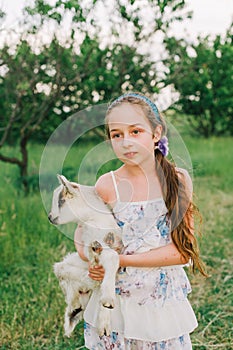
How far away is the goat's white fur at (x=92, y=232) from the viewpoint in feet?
6.57

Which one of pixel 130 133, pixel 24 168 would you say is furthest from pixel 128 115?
pixel 24 168

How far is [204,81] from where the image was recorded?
8.58 m

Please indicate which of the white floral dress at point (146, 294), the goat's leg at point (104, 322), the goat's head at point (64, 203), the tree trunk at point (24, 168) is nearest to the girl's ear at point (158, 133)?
the white floral dress at point (146, 294)

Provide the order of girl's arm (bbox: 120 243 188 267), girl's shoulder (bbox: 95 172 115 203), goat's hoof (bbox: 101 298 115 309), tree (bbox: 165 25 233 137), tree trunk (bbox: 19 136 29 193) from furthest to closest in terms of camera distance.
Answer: tree (bbox: 165 25 233 137) → tree trunk (bbox: 19 136 29 193) → girl's shoulder (bbox: 95 172 115 203) → girl's arm (bbox: 120 243 188 267) → goat's hoof (bbox: 101 298 115 309)

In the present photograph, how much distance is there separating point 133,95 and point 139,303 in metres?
0.77

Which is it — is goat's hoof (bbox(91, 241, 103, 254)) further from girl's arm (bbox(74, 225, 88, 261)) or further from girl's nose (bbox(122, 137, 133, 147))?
girl's nose (bbox(122, 137, 133, 147))

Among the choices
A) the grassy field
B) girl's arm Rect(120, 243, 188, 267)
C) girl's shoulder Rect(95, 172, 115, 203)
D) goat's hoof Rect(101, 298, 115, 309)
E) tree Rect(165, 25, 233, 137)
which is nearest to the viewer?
goat's hoof Rect(101, 298, 115, 309)

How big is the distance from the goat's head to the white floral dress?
203 millimetres

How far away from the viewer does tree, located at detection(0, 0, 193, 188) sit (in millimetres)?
4512

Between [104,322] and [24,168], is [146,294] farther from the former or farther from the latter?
[24,168]

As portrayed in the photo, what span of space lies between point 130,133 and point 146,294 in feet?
1.95

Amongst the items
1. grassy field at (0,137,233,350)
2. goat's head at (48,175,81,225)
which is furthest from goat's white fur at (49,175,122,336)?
grassy field at (0,137,233,350)

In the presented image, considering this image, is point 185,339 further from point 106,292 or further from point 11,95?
point 11,95

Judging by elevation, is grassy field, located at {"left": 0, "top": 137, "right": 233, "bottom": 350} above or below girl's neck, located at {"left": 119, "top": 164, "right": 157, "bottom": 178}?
below
